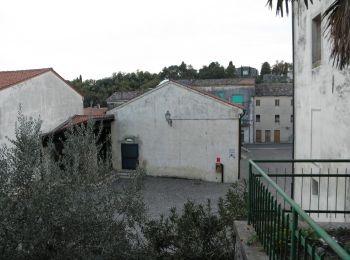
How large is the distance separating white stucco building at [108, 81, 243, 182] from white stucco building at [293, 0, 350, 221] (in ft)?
28.6

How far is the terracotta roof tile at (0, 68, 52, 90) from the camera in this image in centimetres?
1771

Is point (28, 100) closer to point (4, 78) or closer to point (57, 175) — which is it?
point (4, 78)

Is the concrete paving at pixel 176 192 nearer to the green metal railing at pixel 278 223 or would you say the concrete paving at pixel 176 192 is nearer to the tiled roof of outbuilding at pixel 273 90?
the green metal railing at pixel 278 223

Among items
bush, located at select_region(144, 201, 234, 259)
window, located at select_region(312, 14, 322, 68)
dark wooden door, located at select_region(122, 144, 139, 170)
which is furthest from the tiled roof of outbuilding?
bush, located at select_region(144, 201, 234, 259)

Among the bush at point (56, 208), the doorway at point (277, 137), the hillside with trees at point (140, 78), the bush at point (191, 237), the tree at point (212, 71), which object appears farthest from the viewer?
the tree at point (212, 71)

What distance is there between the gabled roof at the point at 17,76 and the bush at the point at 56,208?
1279 cm

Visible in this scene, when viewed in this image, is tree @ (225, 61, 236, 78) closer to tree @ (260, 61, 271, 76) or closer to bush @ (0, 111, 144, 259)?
tree @ (260, 61, 271, 76)

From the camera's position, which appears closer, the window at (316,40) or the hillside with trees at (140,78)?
the window at (316,40)

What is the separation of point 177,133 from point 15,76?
9.53 meters

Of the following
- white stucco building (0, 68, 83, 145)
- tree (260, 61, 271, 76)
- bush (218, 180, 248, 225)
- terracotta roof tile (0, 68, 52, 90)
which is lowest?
bush (218, 180, 248, 225)

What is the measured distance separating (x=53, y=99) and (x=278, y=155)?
22.7 meters

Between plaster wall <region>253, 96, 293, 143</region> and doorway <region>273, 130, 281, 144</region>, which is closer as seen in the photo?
plaster wall <region>253, 96, 293, 143</region>

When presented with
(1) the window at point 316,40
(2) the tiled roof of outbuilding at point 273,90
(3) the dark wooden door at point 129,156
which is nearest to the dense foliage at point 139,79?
(2) the tiled roof of outbuilding at point 273,90

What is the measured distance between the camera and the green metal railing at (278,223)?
95.5 inches
